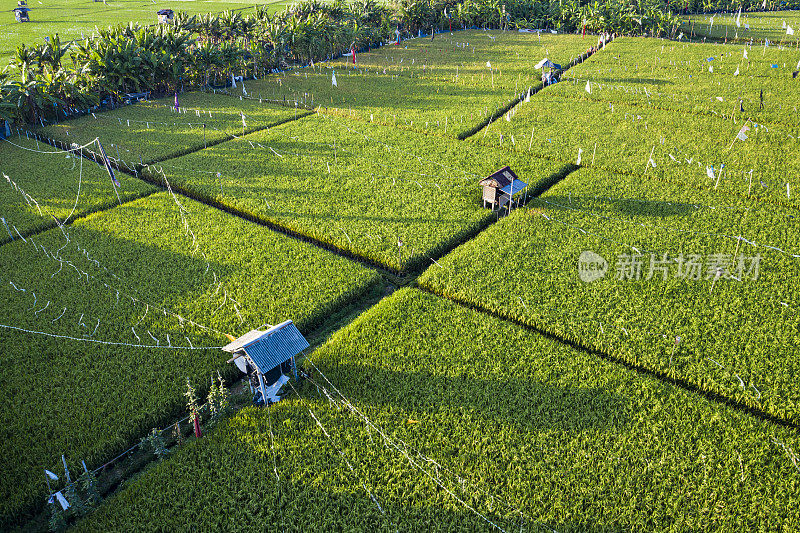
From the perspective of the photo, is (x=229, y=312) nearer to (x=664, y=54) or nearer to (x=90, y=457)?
(x=90, y=457)

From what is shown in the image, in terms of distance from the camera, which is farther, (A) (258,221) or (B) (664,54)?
(B) (664,54)

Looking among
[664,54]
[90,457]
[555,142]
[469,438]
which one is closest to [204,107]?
[555,142]

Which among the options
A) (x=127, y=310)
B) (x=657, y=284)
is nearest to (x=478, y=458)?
(x=657, y=284)

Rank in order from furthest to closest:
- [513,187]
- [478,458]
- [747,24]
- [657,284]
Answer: [747,24] < [513,187] < [657,284] < [478,458]

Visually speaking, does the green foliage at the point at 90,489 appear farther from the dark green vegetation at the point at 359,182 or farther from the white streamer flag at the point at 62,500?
the dark green vegetation at the point at 359,182

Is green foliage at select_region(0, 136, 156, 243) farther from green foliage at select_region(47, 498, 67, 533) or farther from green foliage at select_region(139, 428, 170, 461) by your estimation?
green foliage at select_region(47, 498, 67, 533)

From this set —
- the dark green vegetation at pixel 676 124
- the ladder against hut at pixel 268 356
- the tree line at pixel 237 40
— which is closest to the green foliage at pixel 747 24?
the tree line at pixel 237 40

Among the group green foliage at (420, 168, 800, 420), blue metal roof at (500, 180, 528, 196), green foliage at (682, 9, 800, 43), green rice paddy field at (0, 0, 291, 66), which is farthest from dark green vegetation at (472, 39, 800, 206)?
green rice paddy field at (0, 0, 291, 66)

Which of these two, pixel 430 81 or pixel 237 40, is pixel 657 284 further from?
pixel 237 40
